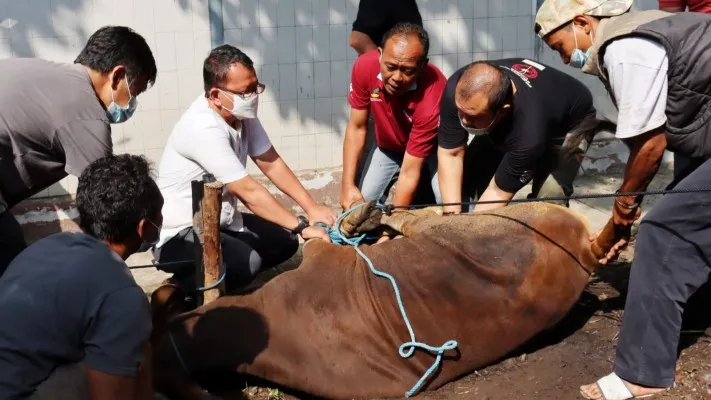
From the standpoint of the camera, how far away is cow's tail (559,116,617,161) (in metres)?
5.25

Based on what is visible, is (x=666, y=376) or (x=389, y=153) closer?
(x=666, y=376)

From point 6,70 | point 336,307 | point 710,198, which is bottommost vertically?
point 336,307

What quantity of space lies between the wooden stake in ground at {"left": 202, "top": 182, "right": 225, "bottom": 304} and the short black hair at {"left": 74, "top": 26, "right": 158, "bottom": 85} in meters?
0.67

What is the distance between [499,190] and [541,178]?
468mm

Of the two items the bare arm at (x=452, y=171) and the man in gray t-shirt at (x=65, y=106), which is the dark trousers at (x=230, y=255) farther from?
the bare arm at (x=452, y=171)

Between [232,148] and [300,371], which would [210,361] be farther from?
[232,148]

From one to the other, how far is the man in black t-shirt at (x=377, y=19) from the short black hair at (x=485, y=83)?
71.4 inches

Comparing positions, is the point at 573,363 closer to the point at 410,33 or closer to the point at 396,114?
the point at 396,114

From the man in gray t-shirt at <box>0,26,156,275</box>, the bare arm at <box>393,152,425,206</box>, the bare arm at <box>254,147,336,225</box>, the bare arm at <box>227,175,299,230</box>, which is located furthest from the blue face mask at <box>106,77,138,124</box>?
the bare arm at <box>393,152,425,206</box>

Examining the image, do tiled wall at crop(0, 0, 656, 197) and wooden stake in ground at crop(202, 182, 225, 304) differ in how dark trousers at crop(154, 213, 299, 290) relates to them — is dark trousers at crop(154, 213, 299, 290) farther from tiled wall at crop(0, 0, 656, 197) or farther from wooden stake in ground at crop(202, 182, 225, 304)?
tiled wall at crop(0, 0, 656, 197)

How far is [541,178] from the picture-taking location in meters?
5.66

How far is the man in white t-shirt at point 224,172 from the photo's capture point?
492 centimetres


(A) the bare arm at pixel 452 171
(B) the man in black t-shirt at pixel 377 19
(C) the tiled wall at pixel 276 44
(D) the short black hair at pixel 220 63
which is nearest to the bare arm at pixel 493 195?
(A) the bare arm at pixel 452 171

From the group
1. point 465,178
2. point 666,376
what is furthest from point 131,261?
point 666,376
